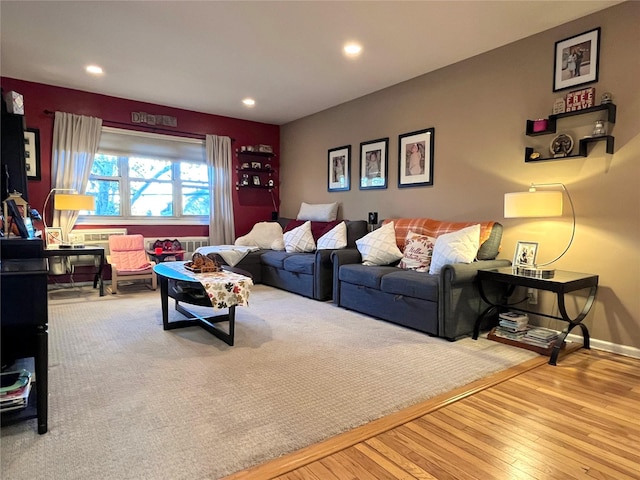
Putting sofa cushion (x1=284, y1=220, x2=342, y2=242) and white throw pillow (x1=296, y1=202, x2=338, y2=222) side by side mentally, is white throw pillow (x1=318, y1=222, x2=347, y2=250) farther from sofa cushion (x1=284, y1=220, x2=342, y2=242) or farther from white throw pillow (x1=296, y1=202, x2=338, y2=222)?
white throw pillow (x1=296, y1=202, x2=338, y2=222)

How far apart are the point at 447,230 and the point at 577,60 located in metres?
1.71

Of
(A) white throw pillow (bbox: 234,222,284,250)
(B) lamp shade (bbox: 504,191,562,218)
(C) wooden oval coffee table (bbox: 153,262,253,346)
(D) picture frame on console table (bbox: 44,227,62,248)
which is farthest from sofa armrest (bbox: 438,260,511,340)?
(D) picture frame on console table (bbox: 44,227,62,248)

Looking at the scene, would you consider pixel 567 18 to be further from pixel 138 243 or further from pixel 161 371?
pixel 138 243

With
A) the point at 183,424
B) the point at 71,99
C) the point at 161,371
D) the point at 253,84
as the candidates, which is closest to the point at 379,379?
the point at 183,424

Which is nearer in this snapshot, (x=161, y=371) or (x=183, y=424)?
(x=183, y=424)

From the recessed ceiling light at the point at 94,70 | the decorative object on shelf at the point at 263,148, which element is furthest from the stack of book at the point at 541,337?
the recessed ceiling light at the point at 94,70

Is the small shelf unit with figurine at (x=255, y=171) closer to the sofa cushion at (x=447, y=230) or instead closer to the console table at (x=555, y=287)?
the sofa cushion at (x=447, y=230)

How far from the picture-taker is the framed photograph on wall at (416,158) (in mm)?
4340

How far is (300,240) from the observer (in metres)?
5.21

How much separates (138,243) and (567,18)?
17.0ft

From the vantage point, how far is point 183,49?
3.71 metres

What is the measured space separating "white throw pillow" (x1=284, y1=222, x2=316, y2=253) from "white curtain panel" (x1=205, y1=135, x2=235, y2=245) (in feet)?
4.54

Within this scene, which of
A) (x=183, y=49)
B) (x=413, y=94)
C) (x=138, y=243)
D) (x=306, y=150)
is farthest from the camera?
(x=306, y=150)

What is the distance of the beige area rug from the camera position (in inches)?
63.7
